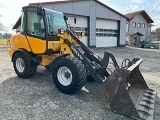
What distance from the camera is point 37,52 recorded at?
571 centimetres

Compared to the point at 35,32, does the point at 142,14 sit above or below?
above

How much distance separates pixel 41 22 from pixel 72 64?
186cm

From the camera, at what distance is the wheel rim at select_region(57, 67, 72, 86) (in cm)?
475

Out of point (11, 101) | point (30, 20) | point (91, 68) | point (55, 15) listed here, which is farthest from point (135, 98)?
point (30, 20)

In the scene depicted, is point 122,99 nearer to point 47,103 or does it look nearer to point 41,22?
point 47,103

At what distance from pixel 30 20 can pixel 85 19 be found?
576 inches

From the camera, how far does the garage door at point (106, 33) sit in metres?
21.4

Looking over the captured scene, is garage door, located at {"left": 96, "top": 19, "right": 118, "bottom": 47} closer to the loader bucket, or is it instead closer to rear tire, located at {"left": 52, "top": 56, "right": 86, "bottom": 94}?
rear tire, located at {"left": 52, "top": 56, "right": 86, "bottom": 94}

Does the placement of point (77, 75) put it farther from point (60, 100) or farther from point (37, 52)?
point (37, 52)

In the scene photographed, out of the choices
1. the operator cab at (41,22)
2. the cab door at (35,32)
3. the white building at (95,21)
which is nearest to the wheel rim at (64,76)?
the cab door at (35,32)

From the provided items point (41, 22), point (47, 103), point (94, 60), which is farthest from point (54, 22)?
point (47, 103)

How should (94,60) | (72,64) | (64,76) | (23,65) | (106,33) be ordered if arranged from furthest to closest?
(106,33)
(23,65)
(94,60)
(64,76)
(72,64)

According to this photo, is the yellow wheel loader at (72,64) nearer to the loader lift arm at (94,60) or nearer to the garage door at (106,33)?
the loader lift arm at (94,60)

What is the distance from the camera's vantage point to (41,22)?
545 centimetres
